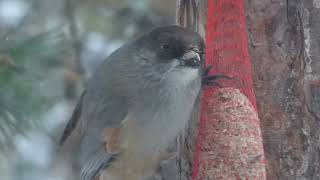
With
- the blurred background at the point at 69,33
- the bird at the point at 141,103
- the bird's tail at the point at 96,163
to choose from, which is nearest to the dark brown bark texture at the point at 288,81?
the bird at the point at 141,103

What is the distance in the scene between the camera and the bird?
2.45m

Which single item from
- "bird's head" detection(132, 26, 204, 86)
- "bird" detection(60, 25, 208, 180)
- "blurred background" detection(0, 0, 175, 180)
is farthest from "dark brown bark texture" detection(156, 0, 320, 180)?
"blurred background" detection(0, 0, 175, 180)

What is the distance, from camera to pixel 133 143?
2.54m

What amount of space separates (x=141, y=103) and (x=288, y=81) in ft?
1.68

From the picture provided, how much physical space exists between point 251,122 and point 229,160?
0.46 ft

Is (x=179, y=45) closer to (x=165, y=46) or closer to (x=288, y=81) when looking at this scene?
(x=165, y=46)

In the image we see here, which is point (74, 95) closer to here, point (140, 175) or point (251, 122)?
point (140, 175)

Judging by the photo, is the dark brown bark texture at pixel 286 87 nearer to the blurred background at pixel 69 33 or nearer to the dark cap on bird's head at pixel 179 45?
the dark cap on bird's head at pixel 179 45

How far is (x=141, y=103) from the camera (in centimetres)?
256

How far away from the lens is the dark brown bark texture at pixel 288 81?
258 centimetres

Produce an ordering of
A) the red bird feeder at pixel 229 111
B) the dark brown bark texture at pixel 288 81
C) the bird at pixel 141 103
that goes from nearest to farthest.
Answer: the red bird feeder at pixel 229 111, the bird at pixel 141 103, the dark brown bark texture at pixel 288 81

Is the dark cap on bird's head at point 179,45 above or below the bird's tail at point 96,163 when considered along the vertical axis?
above

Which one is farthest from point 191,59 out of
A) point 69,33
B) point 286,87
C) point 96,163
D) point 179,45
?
point 69,33

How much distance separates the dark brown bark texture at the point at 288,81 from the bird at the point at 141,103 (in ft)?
0.89
